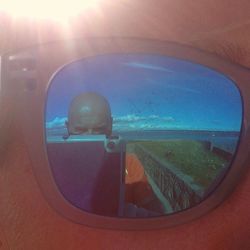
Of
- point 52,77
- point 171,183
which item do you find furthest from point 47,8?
point 171,183

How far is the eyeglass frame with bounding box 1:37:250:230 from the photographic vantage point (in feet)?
3.88

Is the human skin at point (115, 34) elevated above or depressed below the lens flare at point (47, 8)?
below

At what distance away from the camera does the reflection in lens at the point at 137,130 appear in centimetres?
117

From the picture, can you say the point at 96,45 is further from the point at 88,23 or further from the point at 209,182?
the point at 209,182

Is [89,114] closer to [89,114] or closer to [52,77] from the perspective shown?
[89,114]

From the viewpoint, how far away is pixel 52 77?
3.87 ft

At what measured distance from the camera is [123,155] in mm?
1210

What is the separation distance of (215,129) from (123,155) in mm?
206

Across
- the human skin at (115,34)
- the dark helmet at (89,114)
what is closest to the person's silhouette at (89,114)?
the dark helmet at (89,114)

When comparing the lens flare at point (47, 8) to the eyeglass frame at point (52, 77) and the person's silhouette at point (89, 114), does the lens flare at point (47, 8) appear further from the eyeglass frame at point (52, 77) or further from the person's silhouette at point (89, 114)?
the person's silhouette at point (89, 114)

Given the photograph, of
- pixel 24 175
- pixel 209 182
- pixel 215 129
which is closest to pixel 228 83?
pixel 215 129

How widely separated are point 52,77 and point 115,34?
0.16 m

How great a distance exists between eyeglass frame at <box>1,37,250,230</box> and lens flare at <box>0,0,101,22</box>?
0.20 feet

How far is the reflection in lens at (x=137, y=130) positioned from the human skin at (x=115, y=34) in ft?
0.21
